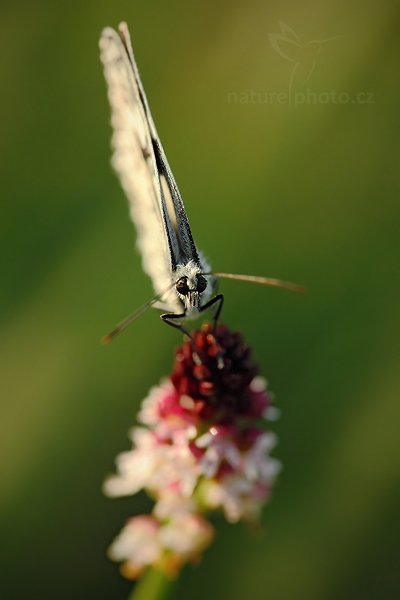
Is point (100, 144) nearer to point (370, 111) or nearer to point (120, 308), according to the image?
point (120, 308)

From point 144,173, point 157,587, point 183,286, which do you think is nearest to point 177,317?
point 183,286

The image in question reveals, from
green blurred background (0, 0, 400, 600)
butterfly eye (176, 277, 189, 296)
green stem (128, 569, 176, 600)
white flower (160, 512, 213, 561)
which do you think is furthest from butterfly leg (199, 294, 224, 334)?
green blurred background (0, 0, 400, 600)

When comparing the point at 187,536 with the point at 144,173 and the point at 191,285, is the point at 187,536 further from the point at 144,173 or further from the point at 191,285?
the point at 144,173

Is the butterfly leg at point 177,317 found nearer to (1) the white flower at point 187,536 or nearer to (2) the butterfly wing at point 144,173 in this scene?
(2) the butterfly wing at point 144,173

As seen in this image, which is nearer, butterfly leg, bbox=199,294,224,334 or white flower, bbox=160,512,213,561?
white flower, bbox=160,512,213,561

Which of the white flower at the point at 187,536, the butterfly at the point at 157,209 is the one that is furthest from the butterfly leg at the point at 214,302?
the white flower at the point at 187,536

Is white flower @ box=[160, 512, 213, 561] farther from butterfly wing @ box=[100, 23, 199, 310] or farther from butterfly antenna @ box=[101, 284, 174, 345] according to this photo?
butterfly wing @ box=[100, 23, 199, 310]

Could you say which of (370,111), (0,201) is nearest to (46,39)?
(0,201)
